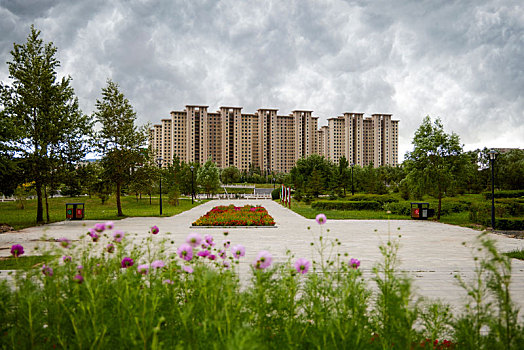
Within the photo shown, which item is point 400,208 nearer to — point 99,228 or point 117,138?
point 117,138

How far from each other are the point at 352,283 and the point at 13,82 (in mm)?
18724

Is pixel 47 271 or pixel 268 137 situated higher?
pixel 268 137

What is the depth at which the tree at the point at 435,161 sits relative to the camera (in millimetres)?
16797

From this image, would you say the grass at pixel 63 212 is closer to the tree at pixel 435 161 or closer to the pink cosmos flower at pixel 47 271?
the pink cosmos flower at pixel 47 271

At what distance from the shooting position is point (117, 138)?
797 inches

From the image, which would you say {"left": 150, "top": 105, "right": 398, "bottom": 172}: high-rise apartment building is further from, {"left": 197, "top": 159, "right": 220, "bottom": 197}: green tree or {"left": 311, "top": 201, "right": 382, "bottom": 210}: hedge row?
{"left": 311, "top": 201, "right": 382, "bottom": 210}: hedge row

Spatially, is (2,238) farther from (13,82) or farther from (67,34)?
(67,34)

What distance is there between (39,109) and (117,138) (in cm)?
504

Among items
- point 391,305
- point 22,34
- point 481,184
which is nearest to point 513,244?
point 391,305

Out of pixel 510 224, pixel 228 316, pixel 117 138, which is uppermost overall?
pixel 117 138

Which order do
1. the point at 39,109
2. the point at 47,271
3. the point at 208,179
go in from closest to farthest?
the point at 47,271 → the point at 39,109 → the point at 208,179

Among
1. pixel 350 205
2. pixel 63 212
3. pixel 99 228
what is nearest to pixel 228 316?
pixel 99 228

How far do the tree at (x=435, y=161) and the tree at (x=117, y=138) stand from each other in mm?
16375

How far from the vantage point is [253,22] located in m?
22.1
